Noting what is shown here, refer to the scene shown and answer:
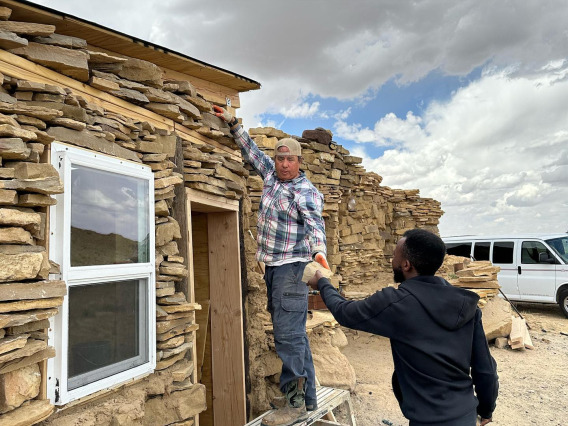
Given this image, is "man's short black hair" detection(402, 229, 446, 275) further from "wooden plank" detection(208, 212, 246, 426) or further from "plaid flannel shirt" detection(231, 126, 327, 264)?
"wooden plank" detection(208, 212, 246, 426)

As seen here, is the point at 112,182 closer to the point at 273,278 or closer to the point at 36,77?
the point at 36,77

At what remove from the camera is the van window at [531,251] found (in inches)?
420

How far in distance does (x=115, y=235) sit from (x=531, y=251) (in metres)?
11.0

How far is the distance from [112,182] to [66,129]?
389 millimetres

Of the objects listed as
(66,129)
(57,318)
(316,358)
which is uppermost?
(66,129)

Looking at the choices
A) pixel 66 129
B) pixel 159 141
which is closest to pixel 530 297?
pixel 159 141

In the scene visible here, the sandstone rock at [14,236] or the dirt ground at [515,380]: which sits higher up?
the sandstone rock at [14,236]

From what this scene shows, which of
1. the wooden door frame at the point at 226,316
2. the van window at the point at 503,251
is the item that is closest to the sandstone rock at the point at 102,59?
the wooden door frame at the point at 226,316

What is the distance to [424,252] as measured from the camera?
2303mm

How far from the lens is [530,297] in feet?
35.9

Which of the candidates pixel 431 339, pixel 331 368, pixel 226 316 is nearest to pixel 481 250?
pixel 331 368

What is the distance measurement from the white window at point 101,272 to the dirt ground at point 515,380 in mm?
3751

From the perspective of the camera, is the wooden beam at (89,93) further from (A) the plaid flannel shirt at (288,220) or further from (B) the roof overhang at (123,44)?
(A) the plaid flannel shirt at (288,220)

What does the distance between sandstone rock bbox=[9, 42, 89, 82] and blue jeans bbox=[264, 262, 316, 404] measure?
1.87 metres
